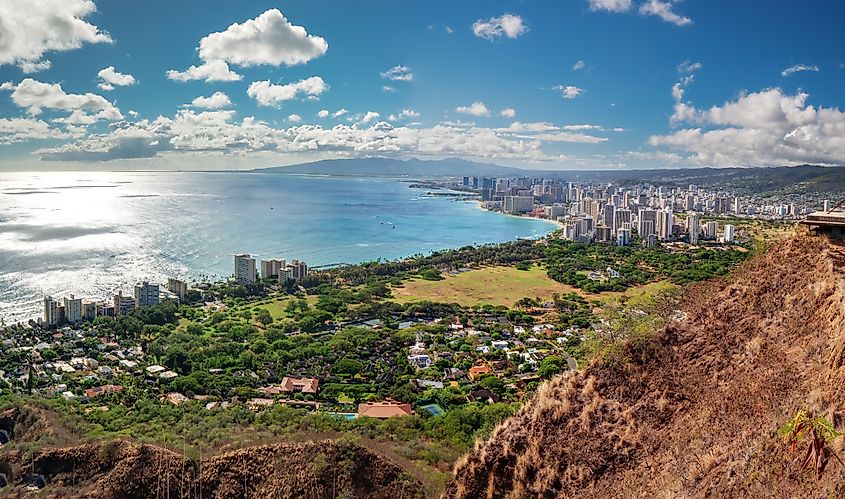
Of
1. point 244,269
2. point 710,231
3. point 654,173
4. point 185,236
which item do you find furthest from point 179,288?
point 654,173

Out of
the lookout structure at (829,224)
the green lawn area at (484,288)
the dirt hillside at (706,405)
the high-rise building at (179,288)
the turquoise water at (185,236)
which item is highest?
the lookout structure at (829,224)

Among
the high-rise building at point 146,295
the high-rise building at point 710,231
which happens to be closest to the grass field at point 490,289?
the high-rise building at point 146,295

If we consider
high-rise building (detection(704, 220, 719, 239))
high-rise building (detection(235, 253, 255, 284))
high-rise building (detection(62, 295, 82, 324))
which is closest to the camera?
high-rise building (detection(62, 295, 82, 324))

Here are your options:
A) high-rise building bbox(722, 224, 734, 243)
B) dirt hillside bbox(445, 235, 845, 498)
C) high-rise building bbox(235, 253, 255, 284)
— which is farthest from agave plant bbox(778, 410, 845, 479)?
high-rise building bbox(722, 224, 734, 243)

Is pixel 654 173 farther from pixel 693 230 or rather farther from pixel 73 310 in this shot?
pixel 73 310

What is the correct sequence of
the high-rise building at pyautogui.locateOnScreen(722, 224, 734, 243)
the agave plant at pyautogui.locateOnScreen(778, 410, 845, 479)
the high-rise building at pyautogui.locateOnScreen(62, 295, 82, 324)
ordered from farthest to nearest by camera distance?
the high-rise building at pyautogui.locateOnScreen(722, 224, 734, 243) < the high-rise building at pyautogui.locateOnScreen(62, 295, 82, 324) < the agave plant at pyautogui.locateOnScreen(778, 410, 845, 479)

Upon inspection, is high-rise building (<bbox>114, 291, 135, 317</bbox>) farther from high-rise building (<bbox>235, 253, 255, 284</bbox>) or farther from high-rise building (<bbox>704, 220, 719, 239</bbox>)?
high-rise building (<bbox>704, 220, 719, 239</bbox>)

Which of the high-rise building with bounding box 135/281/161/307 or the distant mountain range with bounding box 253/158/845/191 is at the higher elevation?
the distant mountain range with bounding box 253/158/845/191

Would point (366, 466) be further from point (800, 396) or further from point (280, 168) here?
point (280, 168)

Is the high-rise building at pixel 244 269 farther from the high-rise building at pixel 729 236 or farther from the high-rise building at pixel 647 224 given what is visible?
the high-rise building at pixel 729 236
